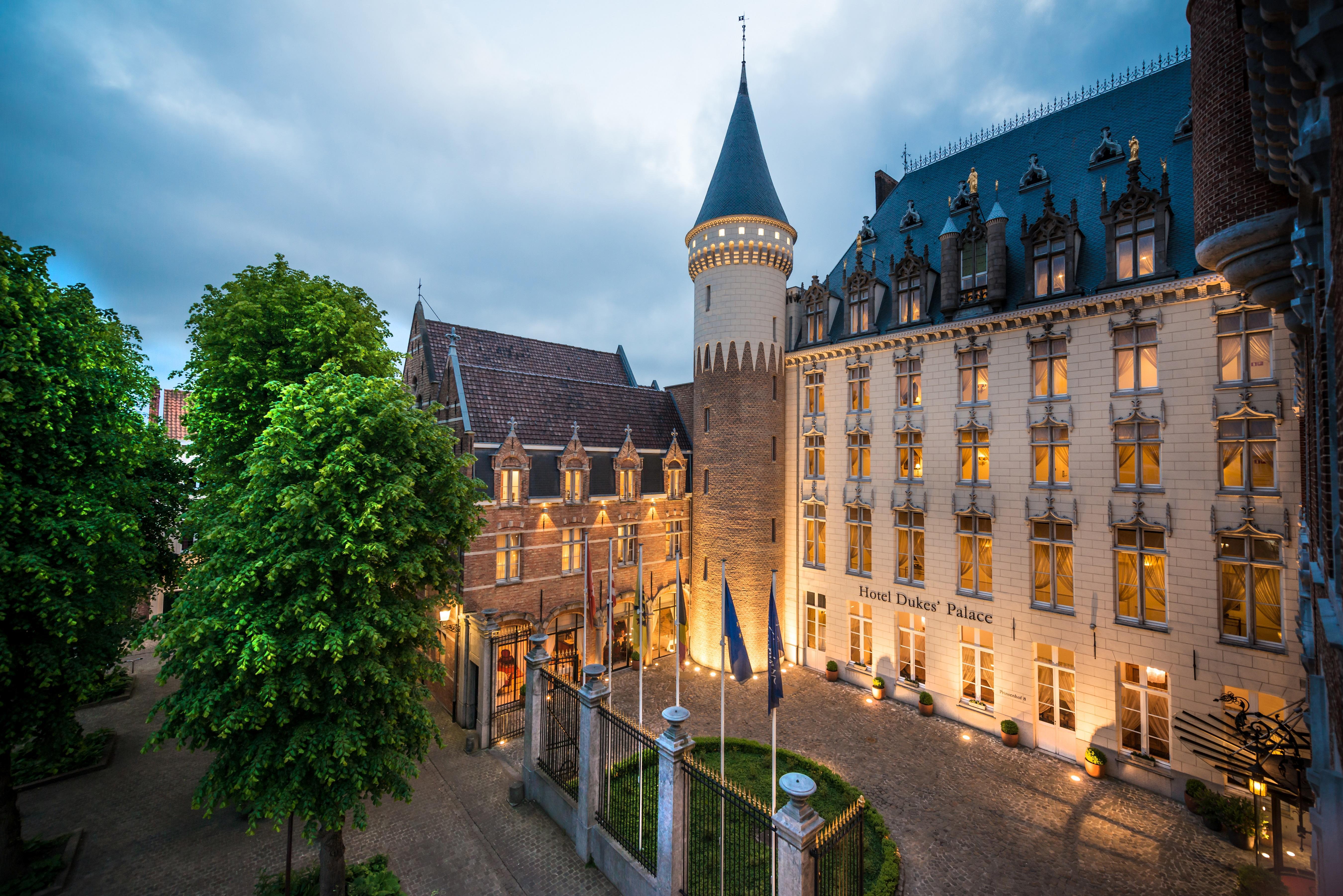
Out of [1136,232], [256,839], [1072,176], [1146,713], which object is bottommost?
[256,839]

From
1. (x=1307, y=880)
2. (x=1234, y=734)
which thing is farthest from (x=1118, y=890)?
(x=1234, y=734)

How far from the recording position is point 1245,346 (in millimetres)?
13664

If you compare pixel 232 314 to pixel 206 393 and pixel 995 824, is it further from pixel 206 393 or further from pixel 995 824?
pixel 995 824

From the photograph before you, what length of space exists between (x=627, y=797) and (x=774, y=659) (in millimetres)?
6308

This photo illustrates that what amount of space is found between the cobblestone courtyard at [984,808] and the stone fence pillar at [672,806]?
17.6ft

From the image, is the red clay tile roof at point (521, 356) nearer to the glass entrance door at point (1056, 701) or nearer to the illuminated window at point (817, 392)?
the illuminated window at point (817, 392)

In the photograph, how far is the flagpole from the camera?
9.38 meters

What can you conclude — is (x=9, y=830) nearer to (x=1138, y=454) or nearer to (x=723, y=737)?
(x=723, y=737)

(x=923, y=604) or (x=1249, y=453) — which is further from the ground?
(x=1249, y=453)

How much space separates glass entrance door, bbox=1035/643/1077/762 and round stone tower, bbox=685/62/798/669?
998 cm

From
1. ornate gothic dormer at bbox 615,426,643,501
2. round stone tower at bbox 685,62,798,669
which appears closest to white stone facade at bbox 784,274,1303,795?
round stone tower at bbox 685,62,798,669

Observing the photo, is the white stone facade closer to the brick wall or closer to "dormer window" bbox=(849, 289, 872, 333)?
"dormer window" bbox=(849, 289, 872, 333)

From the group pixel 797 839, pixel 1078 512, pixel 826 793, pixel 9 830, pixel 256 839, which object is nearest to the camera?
pixel 797 839

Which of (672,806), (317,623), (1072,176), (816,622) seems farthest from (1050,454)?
(317,623)
